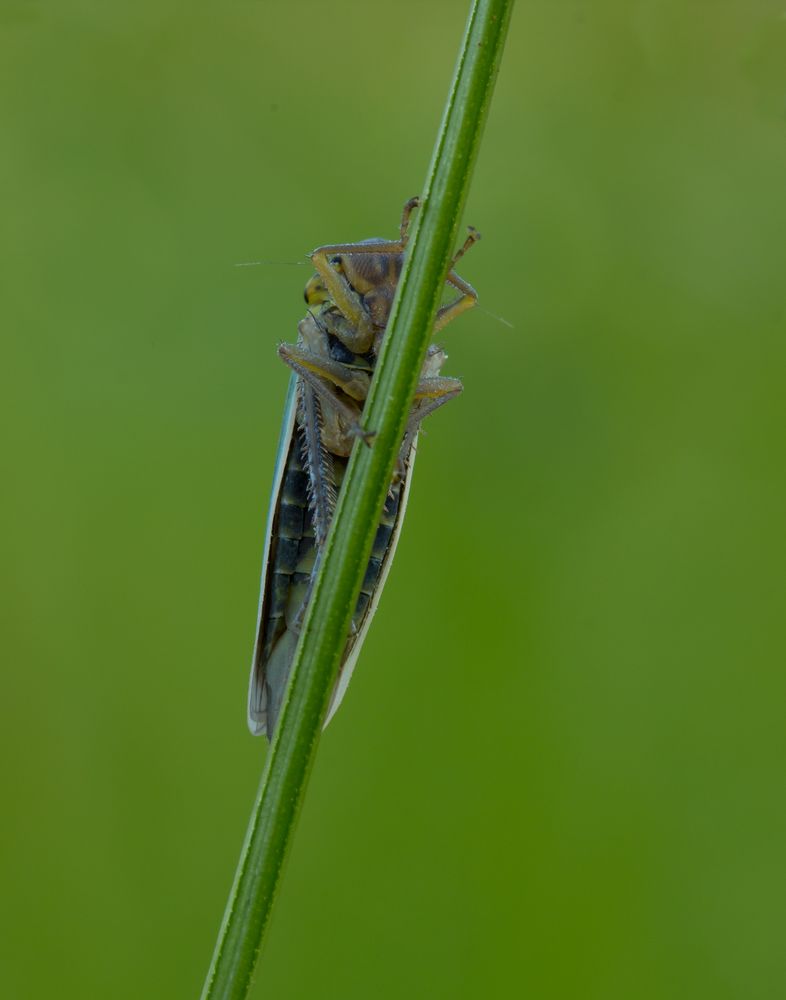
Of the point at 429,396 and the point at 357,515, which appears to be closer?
the point at 357,515

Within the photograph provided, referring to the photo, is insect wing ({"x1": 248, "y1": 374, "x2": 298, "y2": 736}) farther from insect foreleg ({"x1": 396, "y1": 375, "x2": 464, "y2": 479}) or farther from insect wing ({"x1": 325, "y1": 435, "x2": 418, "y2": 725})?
insect foreleg ({"x1": 396, "y1": 375, "x2": 464, "y2": 479})

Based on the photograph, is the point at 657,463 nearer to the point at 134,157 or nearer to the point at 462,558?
the point at 462,558

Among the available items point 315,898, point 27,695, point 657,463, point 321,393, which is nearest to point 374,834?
point 315,898

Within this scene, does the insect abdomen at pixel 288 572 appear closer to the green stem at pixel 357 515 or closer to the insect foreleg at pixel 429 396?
the insect foreleg at pixel 429 396

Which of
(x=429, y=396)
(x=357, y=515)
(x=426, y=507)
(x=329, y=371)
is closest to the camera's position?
(x=357, y=515)

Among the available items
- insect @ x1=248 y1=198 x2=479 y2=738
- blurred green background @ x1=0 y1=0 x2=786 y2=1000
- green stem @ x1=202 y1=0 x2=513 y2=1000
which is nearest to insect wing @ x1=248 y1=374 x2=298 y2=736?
insect @ x1=248 y1=198 x2=479 y2=738

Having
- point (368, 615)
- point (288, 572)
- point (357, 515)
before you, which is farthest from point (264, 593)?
point (357, 515)

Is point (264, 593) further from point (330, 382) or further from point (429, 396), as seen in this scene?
point (429, 396)
